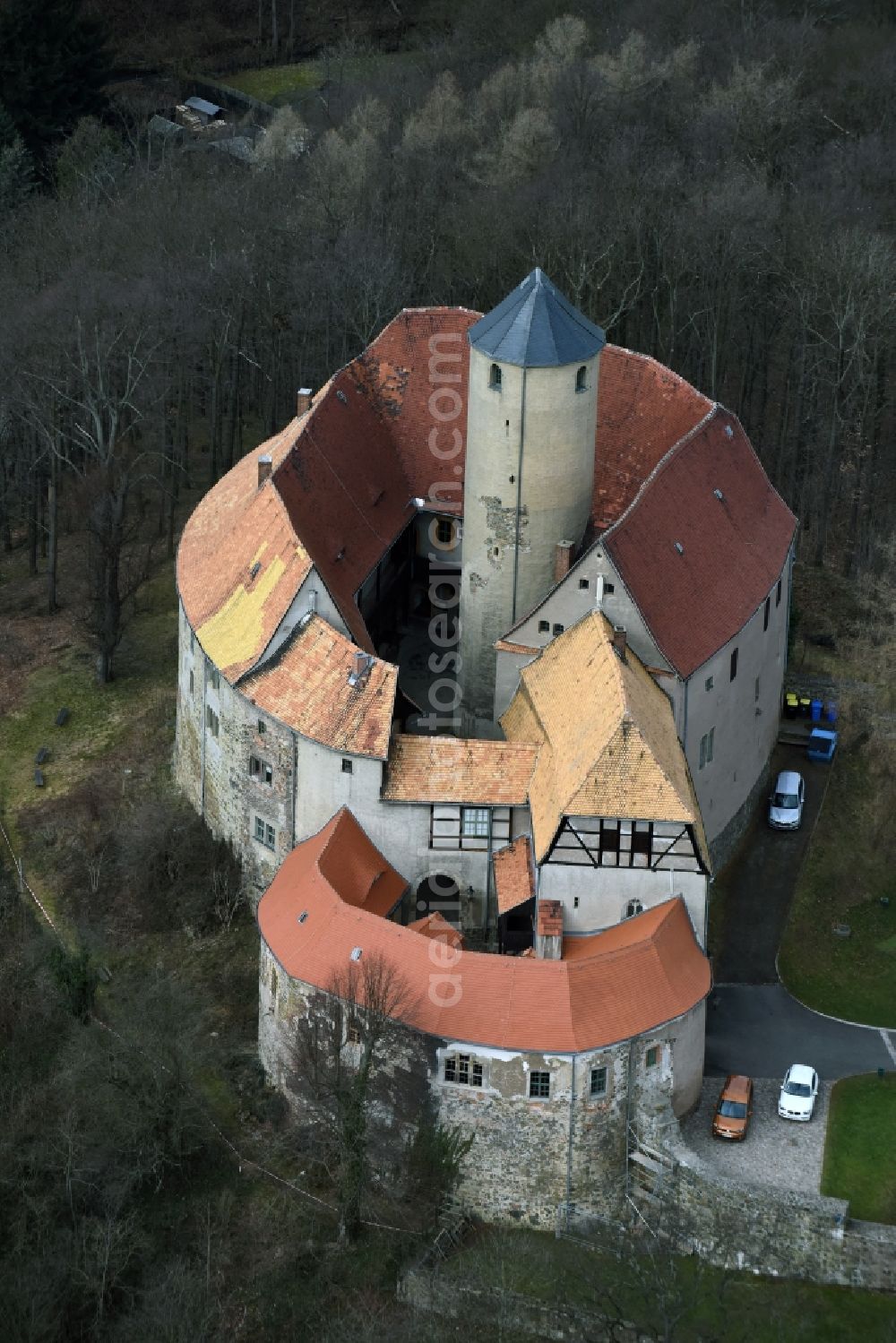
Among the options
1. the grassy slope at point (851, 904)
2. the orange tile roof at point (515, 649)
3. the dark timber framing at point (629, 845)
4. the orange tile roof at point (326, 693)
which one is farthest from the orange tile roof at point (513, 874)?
the grassy slope at point (851, 904)

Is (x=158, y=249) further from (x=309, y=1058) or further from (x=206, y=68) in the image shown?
(x=309, y=1058)

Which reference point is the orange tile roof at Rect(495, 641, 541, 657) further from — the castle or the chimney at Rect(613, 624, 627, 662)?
the chimney at Rect(613, 624, 627, 662)

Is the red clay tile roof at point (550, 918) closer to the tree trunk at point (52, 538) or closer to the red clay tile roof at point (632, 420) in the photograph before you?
the red clay tile roof at point (632, 420)

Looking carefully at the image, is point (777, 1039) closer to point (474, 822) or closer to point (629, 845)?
point (629, 845)

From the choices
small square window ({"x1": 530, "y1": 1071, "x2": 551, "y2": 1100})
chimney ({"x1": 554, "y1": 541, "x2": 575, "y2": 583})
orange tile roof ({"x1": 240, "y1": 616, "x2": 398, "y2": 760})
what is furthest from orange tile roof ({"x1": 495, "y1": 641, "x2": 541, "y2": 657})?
small square window ({"x1": 530, "y1": 1071, "x2": 551, "y2": 1100})

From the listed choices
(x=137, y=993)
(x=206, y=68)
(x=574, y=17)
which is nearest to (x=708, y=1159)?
(x=137, y=993)
